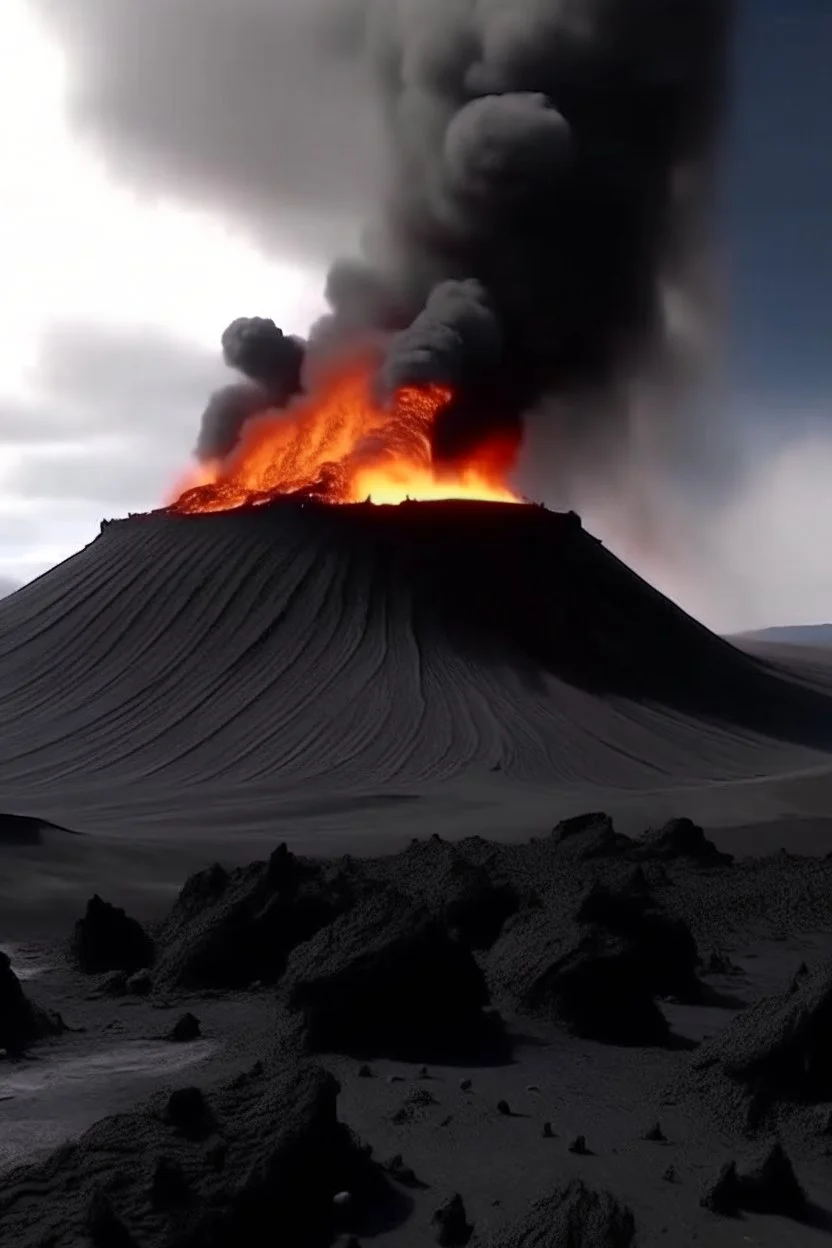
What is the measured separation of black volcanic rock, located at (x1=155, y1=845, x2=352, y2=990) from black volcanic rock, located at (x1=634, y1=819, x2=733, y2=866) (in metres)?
6.84

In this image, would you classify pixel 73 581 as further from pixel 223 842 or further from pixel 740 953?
pixel 740 953

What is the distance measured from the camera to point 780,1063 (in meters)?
7.95

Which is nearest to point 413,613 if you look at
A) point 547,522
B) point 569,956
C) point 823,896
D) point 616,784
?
point 547,522

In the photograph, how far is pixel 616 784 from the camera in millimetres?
31312

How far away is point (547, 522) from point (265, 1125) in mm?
39464

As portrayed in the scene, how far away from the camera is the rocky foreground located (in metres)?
6.03

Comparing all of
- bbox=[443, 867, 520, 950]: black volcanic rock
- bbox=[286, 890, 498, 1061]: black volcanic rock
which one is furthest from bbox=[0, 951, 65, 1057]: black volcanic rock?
bbox=[443, 867, 520, 950]: black volcanic rock

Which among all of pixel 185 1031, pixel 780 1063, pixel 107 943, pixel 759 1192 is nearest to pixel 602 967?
pixel 780 1063

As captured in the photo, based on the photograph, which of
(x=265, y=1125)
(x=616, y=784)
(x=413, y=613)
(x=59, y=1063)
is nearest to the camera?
(x=265, y=1125)

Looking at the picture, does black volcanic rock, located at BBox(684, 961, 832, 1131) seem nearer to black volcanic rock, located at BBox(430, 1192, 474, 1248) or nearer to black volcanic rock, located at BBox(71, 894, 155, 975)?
black volcanic rock, located at BBox(430, 1192, 474, 1248)

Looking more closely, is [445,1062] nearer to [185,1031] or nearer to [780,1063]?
[185,1031]

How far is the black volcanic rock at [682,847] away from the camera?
17828 mm

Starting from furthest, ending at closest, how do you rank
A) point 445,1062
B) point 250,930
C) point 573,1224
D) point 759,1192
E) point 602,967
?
point 250,930
point 602,967
point 445,1062
point 759,1192
point 573,1224

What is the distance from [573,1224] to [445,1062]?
3392 millimetres
